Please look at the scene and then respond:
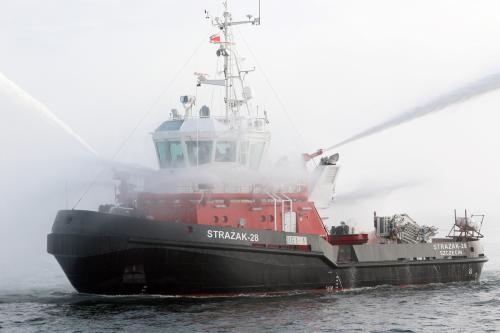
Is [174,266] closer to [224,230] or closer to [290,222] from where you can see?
[224,230]

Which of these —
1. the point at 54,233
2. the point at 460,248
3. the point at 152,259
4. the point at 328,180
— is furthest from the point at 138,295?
the point at 460,248

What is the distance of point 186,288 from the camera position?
19.5 metres

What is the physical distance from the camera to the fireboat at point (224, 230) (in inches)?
750

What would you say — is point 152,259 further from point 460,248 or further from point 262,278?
point 460,248

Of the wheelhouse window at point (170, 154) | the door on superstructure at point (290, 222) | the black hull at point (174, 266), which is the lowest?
the black hull at point (174, 266)

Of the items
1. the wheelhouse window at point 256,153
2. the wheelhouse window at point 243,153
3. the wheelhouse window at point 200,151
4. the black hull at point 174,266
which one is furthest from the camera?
the wheelhouse window at point 256,153

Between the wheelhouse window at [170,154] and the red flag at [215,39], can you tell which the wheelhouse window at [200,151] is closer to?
the wheelhouse window at [170,154]

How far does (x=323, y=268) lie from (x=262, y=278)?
87.8 inches

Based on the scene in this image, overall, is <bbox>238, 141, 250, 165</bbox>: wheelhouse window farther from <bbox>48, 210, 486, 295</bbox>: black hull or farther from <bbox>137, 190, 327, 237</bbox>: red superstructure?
<bbox>48, 210, 486, 295</bbox>: black hull

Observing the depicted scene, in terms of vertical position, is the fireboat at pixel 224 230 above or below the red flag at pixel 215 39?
below

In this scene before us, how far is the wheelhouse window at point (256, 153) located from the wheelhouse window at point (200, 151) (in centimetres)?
137

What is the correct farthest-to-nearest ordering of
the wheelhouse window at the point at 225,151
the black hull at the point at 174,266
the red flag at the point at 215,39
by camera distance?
1. the red flag at the point at 215,39
2. the wheelhouse window at the point at 225,151
3. the black hull at the point at 174,266

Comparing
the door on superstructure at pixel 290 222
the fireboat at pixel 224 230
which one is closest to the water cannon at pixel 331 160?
the fireboat at pixel 224 230

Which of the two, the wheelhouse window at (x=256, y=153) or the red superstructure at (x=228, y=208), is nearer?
the red superstructure at (x=228, y=208)
